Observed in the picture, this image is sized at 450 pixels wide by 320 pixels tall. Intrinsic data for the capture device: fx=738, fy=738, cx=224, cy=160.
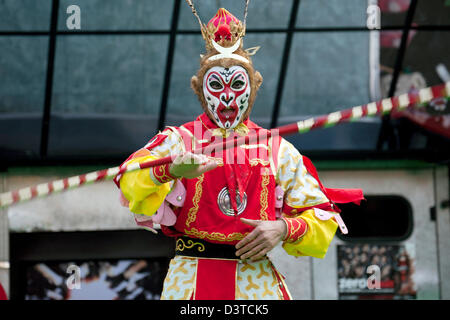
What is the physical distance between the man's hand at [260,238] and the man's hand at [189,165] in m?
0.34

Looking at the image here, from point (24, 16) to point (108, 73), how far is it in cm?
106

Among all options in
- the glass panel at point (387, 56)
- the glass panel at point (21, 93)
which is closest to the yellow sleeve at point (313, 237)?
the glass panel at point (387, 56)

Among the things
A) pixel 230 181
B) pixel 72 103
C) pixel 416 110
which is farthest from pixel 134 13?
pixel 230 181

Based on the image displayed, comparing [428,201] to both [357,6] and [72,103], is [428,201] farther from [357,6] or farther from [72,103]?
[72,103]

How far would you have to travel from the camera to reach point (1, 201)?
3000 mm

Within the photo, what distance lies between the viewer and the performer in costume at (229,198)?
3551 millimetres

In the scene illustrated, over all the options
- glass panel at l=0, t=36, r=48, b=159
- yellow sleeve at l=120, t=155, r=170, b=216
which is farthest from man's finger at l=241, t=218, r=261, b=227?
glass panel at l=0, t=36, r=48, b=159

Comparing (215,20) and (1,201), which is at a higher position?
(215,20)

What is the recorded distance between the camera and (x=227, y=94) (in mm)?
3758

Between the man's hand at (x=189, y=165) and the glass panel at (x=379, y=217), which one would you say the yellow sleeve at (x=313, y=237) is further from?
the glass panel at (x=379, y=217)

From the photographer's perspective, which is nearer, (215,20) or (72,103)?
(215,20)

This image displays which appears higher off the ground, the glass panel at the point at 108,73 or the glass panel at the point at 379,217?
the glass panel at the point at 108,73

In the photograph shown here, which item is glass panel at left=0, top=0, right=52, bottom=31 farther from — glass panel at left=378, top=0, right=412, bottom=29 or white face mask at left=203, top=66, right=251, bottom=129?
white face mask at left=203, top=66, right=251, bottom=129
